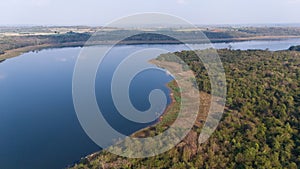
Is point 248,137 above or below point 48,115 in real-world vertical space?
above

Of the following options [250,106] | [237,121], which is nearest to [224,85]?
[250,106]

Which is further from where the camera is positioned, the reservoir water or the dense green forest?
the reservoir water

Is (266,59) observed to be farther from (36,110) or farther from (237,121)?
(36,110)

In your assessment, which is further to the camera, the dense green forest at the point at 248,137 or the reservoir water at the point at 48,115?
the reservoir water at the point at 48,115

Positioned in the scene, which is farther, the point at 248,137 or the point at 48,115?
the point at 48,115
